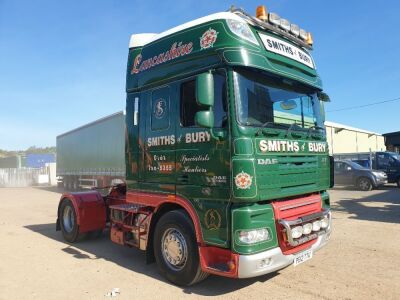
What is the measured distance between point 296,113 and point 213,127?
1456 mm

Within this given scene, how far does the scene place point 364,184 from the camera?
19203 millimetres

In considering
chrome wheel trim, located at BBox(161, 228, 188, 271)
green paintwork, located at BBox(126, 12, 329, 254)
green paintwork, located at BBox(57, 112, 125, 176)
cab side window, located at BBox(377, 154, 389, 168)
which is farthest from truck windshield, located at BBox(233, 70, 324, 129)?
cab side window, located at BBox(377, 154, 389, 168)

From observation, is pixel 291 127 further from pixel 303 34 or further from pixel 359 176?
pixel 359 176

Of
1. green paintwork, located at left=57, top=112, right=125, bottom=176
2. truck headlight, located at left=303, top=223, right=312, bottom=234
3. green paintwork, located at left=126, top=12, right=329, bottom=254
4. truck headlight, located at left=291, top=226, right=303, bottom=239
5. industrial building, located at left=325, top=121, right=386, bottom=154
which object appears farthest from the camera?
industrial building, located at left=325, top=121, right=386, bottom=154

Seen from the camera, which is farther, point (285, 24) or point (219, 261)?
point (285, 24)

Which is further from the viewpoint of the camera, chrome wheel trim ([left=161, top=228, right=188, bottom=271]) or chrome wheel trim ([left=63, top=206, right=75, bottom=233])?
chrome wheel trim ([left=63, top=206, right=75, bottom=233])

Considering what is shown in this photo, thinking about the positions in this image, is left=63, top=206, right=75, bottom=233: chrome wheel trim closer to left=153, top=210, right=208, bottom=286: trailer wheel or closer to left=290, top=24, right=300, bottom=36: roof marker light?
left=153, top=210, right=208, bottom=286: trailer wheel

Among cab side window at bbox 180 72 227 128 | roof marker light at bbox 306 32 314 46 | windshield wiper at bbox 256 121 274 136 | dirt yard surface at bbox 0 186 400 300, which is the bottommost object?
dirt yard surface at bbox 0 186 400 300

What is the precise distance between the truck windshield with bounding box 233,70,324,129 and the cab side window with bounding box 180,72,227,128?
186mm

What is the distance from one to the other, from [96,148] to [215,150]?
15.7 meters

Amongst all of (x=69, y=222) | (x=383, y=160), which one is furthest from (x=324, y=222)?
(x=383, y=160)

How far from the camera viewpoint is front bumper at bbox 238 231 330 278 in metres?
4.34

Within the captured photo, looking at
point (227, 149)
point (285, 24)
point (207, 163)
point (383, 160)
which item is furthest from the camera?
point (383, 160)

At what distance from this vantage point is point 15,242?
27.3 feet
